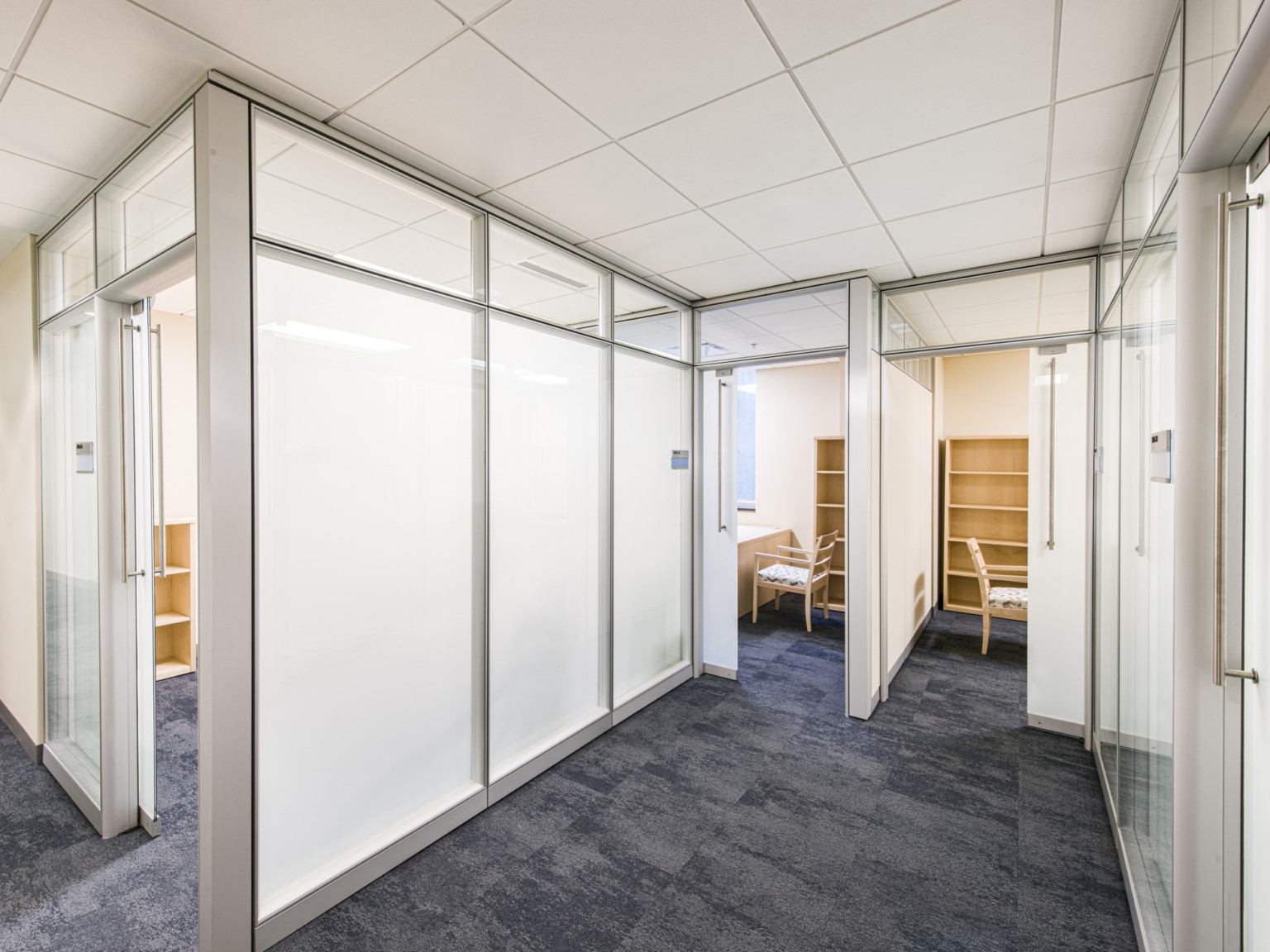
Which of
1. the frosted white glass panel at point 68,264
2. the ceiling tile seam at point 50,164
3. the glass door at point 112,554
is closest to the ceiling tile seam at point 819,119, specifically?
the ceiling tile seam at point 50,164

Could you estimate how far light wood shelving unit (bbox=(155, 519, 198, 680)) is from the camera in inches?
162

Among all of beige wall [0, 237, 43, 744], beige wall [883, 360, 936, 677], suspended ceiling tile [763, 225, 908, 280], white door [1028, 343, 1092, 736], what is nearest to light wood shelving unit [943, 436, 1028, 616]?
beige wall [883, 360, 936, 677]

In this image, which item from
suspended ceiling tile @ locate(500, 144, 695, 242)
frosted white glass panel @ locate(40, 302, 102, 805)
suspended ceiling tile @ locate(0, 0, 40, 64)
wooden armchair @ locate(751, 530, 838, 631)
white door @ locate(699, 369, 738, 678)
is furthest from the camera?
wooden armchair @ locate(751, 530, 838, 631)

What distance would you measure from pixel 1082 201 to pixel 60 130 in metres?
3.69

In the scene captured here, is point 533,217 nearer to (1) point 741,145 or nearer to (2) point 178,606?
(1) point 741,145

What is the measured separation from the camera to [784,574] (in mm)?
5266

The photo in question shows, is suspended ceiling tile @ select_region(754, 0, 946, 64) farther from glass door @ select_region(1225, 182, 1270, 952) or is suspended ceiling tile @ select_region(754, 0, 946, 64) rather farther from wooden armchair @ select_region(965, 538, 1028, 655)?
wooden armchair @ select_region(965, 538, 1028, 655)

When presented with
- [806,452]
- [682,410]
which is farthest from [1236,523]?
[806,452]

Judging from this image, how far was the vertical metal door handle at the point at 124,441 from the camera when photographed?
7.59 feet

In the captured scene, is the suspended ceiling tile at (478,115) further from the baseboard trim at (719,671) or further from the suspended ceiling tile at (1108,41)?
the baseboard trim at (719,671)

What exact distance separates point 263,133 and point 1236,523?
262cm

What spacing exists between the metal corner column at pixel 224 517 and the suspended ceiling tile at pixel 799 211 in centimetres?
172

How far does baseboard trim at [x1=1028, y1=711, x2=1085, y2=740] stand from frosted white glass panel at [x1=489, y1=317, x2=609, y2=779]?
2399 millimetres

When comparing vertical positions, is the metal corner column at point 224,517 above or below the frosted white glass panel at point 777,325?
below
